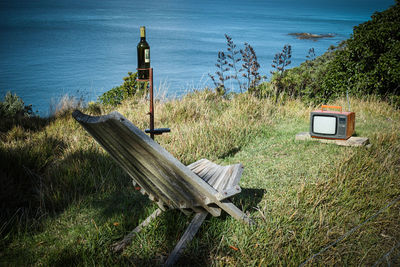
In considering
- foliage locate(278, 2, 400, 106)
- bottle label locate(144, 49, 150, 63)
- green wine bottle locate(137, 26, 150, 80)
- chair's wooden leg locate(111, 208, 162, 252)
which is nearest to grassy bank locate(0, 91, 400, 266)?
chair's wooden leg locate(111, 208, 162, 252)

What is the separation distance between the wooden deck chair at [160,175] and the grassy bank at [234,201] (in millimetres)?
200

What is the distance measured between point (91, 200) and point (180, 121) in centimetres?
284

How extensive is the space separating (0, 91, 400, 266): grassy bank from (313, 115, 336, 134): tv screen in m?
0.18

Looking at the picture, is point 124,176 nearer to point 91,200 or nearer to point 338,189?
point 91,200

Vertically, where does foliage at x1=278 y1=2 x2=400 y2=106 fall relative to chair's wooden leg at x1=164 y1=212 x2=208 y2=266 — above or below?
above

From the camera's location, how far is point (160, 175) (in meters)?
1.91

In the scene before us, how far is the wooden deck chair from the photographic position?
1.67 meters

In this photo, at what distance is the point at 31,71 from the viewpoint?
2416cm

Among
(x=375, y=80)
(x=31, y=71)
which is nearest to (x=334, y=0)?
(x=31, y=71)

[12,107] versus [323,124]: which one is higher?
[323,124]

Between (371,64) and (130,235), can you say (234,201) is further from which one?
(371,64)

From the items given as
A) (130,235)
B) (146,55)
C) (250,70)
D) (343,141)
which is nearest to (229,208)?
(130,235)

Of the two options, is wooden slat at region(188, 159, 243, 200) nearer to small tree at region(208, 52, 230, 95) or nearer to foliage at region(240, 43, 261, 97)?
small tree at region(208, 52, 230, 95)

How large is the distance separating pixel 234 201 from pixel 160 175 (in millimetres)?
1113
